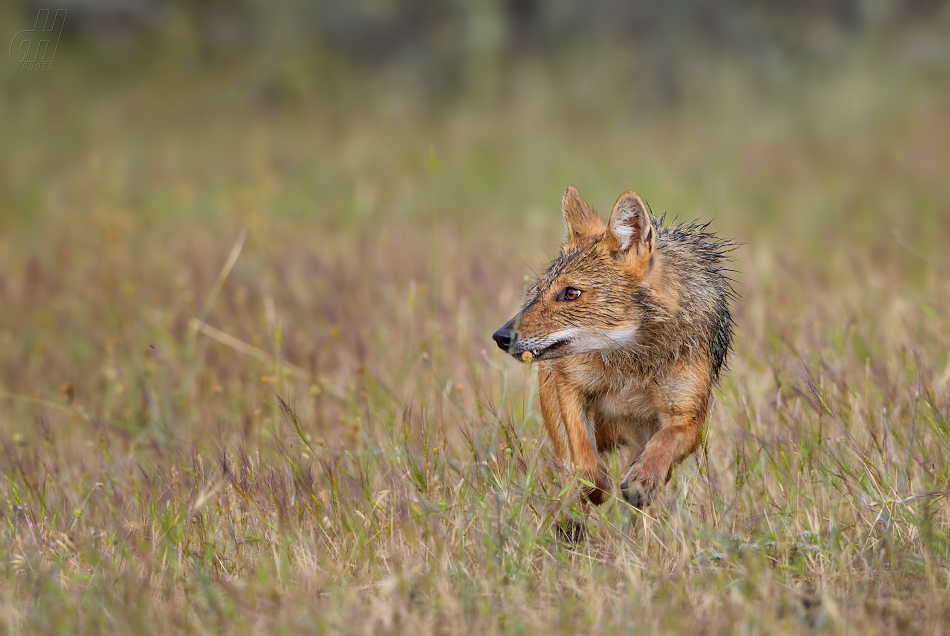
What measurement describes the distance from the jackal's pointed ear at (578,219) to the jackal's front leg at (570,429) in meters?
0.66

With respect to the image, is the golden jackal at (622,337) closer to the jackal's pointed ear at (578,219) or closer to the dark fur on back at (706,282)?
the dark fur on back at (706,282)

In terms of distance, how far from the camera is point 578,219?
4332mm

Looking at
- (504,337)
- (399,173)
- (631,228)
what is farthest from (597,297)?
(399,173)

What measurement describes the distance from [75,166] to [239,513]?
10.3 meters

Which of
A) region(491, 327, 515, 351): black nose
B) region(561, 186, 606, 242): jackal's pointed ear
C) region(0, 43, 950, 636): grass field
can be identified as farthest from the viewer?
region(561, 186, 606, 242): jackal's pointed ear

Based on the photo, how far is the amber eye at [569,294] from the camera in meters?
3.86

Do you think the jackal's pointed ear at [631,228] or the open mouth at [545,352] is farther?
the jackal's pointed ear at [631,228]

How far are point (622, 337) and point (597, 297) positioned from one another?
20 cm

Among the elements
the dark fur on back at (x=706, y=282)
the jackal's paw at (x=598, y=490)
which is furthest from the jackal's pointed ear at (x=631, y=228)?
the jackal's paw at (x=598, y=490)

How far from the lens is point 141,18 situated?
15867 millimetres

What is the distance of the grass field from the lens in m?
2.88

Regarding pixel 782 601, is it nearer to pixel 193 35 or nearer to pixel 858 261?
pixel 858 261

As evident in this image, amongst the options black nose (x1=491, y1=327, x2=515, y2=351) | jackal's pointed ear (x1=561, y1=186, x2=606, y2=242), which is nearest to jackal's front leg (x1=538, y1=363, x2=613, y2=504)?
black nose (x1=491, y1=327, x2=515, y2=351)

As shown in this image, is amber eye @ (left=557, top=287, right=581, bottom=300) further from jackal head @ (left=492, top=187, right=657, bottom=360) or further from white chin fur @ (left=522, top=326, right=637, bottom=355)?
white chin fur @ (left=522, top=326, right=637, bottom=355)
